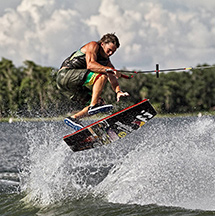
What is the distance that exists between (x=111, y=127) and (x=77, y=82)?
120 cm

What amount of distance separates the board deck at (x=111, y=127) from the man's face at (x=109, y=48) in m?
1.20

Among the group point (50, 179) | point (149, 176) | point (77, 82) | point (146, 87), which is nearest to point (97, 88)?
point (77, 82)

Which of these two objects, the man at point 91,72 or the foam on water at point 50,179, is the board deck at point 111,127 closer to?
the man at point 91,72

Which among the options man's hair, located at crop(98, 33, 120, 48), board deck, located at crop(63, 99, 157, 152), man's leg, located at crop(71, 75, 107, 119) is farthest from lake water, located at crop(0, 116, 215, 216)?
man's hair, located at crop(98, 33, 120, 48)

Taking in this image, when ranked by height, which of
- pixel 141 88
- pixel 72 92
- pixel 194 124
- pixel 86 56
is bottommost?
pixel 194 124

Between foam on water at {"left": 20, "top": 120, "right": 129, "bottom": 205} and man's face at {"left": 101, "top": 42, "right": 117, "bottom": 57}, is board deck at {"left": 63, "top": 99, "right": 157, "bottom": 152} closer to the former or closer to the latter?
man's face at {"left": 101, "top": 42, "right": 117, "bottom": 57}

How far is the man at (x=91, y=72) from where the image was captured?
7.76 m

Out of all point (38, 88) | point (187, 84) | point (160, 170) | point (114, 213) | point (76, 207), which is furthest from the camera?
point (187, 84)

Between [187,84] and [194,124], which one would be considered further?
[187,84]

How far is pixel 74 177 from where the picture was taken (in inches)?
427

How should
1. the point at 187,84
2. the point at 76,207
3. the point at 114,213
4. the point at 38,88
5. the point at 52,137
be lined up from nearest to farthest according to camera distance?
1. the point at 114,213
2. the point at 76,207
3. the point at 52,137
4. the point at 38,88
5. the point at 187,84

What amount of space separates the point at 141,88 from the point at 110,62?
249 feet

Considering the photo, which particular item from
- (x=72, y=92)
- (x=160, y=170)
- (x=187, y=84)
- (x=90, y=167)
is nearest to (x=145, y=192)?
(x=160, y=170)

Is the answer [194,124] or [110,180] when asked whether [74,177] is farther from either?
[194,124]
